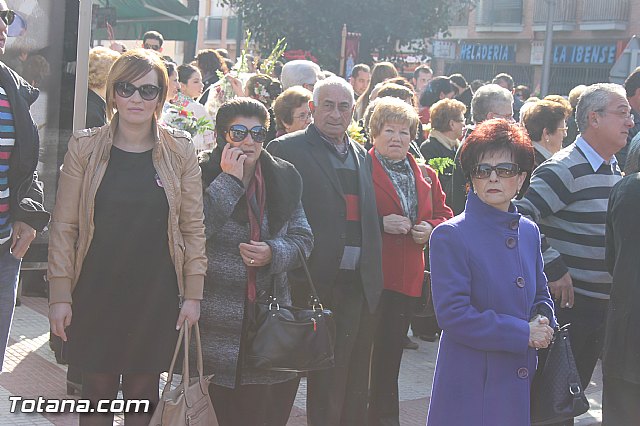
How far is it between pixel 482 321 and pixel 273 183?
1361mm

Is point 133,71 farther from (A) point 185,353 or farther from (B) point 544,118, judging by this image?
(B) point 544,118

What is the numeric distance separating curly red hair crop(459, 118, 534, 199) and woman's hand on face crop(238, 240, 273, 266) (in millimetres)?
1021

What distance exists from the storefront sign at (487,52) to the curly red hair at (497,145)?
35310 millimetres

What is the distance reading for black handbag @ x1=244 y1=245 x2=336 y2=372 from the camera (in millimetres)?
4609

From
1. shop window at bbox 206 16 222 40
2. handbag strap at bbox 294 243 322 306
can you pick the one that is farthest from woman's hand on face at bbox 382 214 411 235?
shop window at bbox 206 16 222 40

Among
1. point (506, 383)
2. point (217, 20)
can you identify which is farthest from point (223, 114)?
point (217, 20)

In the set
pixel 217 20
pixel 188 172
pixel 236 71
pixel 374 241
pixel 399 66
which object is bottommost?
pixel 374 241

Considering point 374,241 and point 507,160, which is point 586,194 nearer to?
point 374,241

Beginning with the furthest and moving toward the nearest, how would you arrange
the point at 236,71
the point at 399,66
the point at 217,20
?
the point at 217,20 < the point at 399,66 < the point at 236,71

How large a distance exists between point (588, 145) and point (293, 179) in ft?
6.27

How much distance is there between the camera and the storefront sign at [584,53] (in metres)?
34.8

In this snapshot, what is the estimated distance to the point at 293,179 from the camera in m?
4.93

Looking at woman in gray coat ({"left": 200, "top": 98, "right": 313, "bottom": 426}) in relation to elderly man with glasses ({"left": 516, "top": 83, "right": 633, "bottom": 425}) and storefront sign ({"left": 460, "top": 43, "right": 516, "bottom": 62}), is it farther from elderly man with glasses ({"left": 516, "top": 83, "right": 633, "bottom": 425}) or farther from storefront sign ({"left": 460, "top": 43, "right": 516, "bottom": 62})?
storefront sign ({"left": 460, "top": 43, "right": 516, "bottom": 62})

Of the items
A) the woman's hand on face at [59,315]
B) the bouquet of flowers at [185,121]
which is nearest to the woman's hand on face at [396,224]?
the bouquet of flowers at [185,121]
